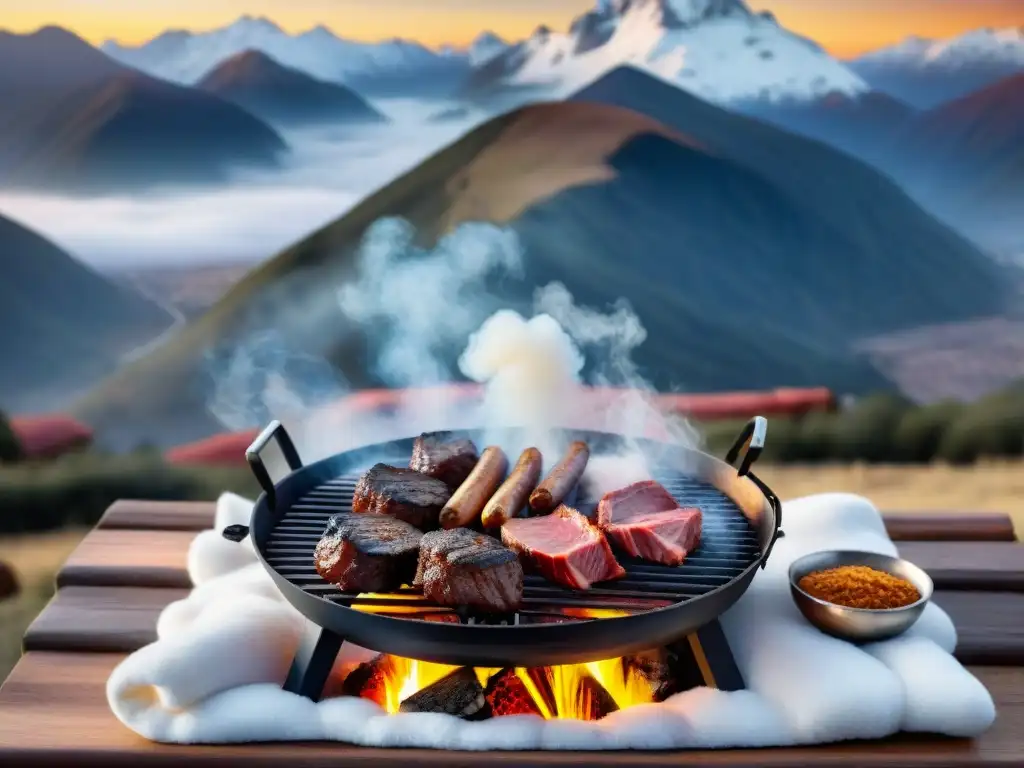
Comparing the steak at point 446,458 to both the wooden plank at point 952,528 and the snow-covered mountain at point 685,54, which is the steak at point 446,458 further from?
the snow-covered mountain at point 685,54

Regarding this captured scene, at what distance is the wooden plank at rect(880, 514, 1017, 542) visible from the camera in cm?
365

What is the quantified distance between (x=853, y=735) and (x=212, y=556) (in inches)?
79.3

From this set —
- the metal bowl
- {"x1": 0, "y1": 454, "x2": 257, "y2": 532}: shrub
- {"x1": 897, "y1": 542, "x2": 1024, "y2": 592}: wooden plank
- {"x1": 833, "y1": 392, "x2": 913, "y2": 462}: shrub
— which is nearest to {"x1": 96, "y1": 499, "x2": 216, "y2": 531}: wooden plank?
{"x1": 0, "y1": 454, "x2": 257, "y2": 532}: shrub

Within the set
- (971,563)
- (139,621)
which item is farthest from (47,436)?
(971,563)

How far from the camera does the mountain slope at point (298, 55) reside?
557cm

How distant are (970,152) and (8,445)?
593cm

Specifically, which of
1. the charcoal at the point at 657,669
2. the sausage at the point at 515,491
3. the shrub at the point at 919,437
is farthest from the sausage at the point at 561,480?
the shrub at the point at 919,437

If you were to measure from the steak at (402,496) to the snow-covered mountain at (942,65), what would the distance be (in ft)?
15.0

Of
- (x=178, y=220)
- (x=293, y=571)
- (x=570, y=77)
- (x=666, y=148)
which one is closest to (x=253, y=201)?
(x=178, y=220)

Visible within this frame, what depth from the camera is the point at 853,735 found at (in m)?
2.30

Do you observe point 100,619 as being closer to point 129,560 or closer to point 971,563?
point 129,560

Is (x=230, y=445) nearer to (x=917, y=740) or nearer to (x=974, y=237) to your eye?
(x=917, y=740)

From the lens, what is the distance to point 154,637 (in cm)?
291

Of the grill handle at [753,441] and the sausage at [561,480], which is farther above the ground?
the grill handle at [753,441]
